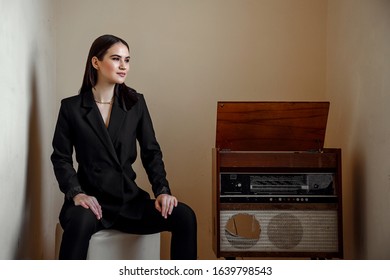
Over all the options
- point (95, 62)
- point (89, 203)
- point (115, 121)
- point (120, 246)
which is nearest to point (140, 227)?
point (120, 246)

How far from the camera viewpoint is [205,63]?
380 cm

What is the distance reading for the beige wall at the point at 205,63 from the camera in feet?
12.4

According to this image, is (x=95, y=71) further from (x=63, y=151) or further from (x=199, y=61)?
(x=199, y=61)

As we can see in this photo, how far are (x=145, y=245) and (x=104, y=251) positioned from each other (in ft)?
0.66

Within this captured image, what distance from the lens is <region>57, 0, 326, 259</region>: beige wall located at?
12.4 ft

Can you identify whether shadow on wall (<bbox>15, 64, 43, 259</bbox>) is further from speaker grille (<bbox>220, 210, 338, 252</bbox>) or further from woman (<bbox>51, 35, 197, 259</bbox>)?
speaker grille (<bbox>220, 210, 338, 252</bbox>)

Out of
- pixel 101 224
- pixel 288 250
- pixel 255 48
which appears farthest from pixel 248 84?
pixel 101 224

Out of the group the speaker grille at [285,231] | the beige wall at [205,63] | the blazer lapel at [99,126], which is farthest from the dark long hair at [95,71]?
the beige wall at [205,63]

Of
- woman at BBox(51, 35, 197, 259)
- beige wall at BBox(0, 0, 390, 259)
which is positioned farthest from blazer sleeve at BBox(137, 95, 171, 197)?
beige wall at BBox(0, 0, 390, 259)

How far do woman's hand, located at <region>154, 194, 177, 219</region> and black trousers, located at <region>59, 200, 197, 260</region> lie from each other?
0.09 feet

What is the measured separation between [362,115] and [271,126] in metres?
0.45

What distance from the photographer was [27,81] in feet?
9.77
